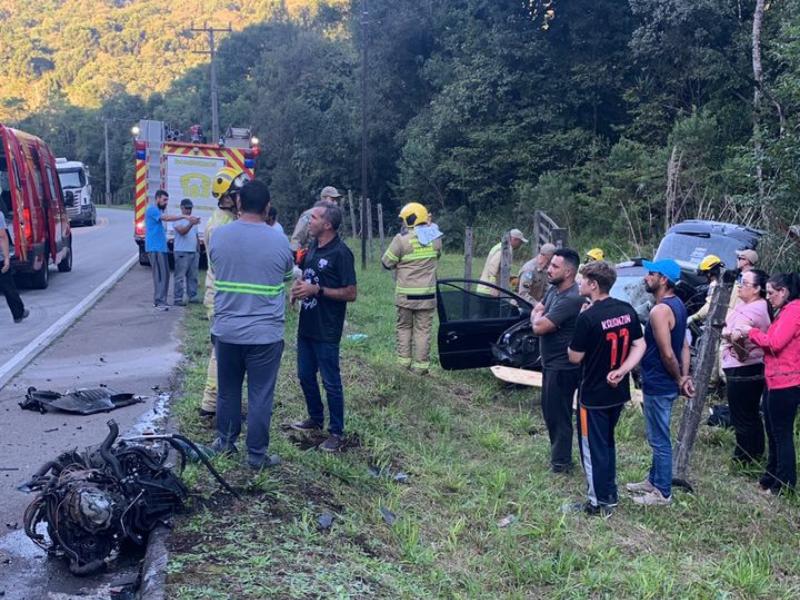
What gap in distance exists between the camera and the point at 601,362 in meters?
5.31

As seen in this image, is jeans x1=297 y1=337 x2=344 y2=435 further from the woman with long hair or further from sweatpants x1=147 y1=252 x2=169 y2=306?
sweatpants x1=147 y1=252 x2=169 y2=306

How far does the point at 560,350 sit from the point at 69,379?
193 inches

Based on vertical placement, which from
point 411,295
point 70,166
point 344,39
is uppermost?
point 344,39

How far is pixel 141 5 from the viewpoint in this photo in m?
134

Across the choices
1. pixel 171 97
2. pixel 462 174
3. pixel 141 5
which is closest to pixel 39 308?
pixel 462 174

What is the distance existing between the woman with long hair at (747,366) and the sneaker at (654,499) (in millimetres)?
1382

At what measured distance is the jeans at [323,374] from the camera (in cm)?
605

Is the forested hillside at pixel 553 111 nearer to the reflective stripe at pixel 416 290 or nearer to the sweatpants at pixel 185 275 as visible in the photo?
the reflective stripe at pixel 416 290

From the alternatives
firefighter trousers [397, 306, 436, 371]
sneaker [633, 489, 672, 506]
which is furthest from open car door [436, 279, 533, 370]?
sneaker [633, 489, 672, 506]

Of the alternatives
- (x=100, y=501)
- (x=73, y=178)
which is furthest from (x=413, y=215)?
(x=73, y=178)

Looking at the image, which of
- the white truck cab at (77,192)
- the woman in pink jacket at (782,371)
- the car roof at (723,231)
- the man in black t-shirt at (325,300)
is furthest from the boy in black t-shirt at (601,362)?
the white truck cab at (77,192)

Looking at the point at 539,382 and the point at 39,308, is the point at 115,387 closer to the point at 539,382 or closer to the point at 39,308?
the point at 539,382

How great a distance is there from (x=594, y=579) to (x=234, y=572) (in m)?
1.90

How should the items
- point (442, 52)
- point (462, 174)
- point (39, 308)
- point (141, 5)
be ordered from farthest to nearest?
point (141, 5) < point (442, 52) < point (462, 174) < point (39, 308)
